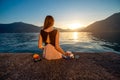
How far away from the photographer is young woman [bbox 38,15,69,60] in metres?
5.47

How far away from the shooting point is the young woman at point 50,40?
5.47m

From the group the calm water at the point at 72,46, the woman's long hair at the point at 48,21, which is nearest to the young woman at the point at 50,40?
the woman's long hair at the point at 48,21

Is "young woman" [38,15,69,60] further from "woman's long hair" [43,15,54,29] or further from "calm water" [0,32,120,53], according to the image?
"calm water" [0,32,120,53]

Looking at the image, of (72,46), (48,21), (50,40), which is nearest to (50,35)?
(50,40)

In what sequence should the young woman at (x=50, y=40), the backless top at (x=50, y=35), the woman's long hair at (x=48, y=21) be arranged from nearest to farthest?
the woman's long hair at (x=48, y=21), the young woman at (x=50, y=40), the backless top at (x=50, y=35)

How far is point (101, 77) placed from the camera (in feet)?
14.1

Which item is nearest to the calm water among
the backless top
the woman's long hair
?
the backless top

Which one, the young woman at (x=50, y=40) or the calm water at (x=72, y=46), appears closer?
the young woman at (x=50, y=40)

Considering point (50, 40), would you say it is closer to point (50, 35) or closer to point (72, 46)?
point (50, 35)

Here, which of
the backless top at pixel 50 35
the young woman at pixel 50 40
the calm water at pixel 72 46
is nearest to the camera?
the young woman at pixel 50 40

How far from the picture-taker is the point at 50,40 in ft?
19.1

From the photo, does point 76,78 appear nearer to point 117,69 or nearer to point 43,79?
point 43,79

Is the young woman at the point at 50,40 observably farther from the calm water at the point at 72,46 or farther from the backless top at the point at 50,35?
the calm water at the point at 72,46

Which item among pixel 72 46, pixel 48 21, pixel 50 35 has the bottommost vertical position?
pixel 72 46
